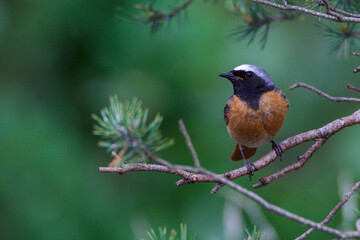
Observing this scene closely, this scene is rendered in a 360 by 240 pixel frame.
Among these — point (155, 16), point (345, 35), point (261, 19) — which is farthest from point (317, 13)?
point (155, 16)

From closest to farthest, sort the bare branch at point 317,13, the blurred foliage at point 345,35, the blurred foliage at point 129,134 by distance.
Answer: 1. the blurred foliage at point 129,134
2. the bare branch at point 317,13
3. the blurred foliage at point 345,35

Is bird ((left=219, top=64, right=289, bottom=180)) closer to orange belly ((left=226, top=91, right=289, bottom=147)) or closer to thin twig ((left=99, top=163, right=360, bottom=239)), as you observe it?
orange belly ((left=226, top=91, right=289, bottom=147))

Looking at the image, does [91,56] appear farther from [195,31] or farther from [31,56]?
[195,31]

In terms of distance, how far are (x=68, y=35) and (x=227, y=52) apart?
1.34m

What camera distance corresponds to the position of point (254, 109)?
3107 millimetres

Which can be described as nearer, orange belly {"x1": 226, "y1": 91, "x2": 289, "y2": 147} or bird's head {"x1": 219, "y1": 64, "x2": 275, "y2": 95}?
orange belly {"x1": 226, "y1": 91, "x2": 289, "y2": 147}

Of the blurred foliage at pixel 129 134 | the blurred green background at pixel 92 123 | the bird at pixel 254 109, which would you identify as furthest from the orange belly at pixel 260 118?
the blurred foliage at pixel 129 134

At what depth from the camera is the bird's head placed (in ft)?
10.7

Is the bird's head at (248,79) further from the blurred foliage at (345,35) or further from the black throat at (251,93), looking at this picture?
the blurred foliage at (345,35)

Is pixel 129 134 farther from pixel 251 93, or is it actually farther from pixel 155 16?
pixel 251 93

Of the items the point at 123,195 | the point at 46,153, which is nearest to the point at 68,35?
the point at 46,153

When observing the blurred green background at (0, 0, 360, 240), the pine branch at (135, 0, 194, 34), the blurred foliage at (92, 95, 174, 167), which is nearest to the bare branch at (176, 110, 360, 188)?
the blurred foliage at (92, 95, 174, 167)

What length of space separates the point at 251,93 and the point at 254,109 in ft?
0.50

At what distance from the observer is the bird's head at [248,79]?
3.28 meters
